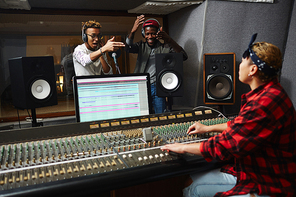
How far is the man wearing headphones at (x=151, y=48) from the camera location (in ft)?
7.39

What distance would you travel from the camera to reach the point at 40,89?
1.54 m

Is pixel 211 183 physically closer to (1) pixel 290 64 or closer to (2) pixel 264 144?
(2) pixel 264 144

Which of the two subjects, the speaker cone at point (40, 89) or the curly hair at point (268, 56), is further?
the speaker cone at point (40, 89)

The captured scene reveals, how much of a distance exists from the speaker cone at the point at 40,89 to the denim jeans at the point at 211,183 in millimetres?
1111

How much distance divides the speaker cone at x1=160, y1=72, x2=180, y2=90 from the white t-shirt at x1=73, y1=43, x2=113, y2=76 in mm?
663

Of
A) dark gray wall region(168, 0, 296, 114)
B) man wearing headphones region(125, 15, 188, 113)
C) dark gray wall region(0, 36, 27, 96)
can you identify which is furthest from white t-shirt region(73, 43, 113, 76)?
dark gray wall region(168, 0, 296, 114)

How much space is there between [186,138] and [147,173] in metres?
0.37

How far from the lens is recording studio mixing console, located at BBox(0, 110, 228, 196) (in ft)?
2.67

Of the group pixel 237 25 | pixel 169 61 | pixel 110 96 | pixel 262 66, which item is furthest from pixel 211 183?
pixel 237 25

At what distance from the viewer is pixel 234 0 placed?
2.39 m

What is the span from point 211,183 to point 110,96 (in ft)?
2.59

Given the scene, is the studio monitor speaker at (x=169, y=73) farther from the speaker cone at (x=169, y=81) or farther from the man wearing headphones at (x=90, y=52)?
the man wearing headphones at (x=90, y=52)

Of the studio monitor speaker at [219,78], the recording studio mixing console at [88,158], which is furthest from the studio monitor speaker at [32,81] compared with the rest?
the studio monitor speaker at [219,78]

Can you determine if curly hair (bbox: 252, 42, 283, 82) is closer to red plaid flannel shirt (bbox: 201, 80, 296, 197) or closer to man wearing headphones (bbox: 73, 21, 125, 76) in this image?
red plaid flannel shirt (bbox: 201, 80, 296, 197)
